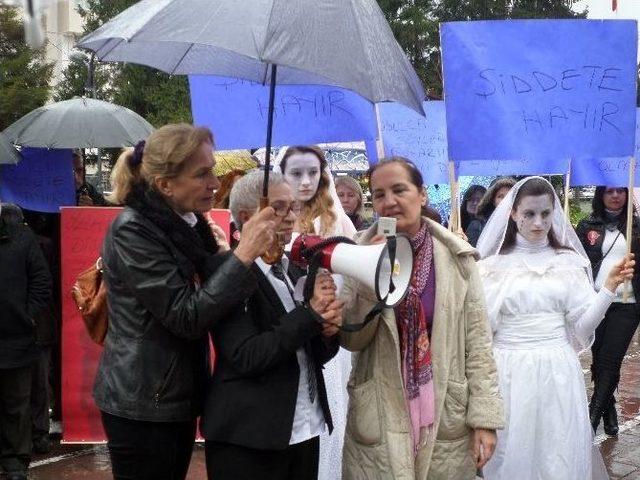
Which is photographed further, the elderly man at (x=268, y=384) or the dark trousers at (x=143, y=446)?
the dark trousers at (x=143, y=446)

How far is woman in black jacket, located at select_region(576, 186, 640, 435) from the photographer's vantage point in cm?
631

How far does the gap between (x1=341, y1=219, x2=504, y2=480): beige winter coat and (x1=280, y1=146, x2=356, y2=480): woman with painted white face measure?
1.30 metres

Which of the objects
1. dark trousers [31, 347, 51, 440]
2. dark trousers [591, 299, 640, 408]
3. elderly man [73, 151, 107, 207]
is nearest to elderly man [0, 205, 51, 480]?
dark trousers [31, 347, 51, 440]

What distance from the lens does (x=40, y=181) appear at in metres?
6.22

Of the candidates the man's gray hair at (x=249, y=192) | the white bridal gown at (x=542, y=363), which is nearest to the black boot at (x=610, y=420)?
the white bridal gown at (x=542, y=363)

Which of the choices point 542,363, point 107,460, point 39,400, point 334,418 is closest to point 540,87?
point 542,363

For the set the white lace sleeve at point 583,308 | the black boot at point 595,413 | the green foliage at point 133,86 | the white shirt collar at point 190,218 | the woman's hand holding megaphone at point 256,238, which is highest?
the green foliage at point 133,86

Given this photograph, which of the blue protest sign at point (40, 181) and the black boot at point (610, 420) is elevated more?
the blue protest sign at point (40, 181)

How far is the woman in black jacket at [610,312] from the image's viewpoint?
6.31m

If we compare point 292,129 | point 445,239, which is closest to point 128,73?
point 292,129

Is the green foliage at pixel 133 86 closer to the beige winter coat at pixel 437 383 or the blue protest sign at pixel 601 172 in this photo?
the blue protest sign at pixel 601 172

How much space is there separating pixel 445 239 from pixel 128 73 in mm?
30631

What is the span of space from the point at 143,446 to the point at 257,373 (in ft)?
1.47

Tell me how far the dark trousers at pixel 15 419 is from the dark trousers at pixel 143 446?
8.88 feet
